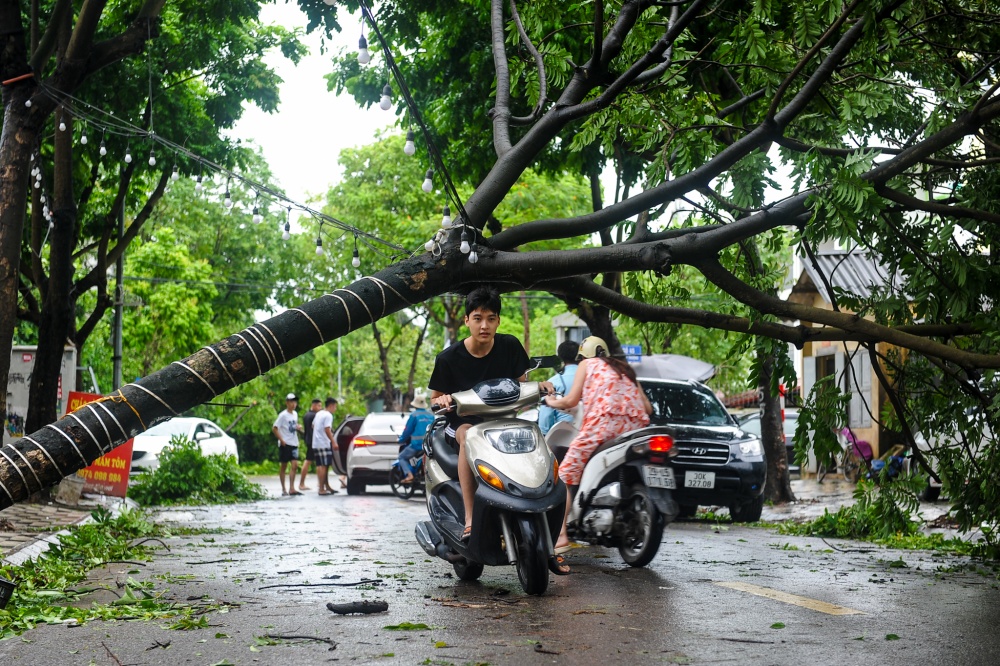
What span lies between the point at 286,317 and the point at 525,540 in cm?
216

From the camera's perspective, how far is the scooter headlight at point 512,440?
7.00m

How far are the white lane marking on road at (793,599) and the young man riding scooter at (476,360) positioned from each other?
1759 mm

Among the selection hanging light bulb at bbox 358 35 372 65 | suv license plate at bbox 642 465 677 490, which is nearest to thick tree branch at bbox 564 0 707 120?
hanging light bulb at bbox 358 35 372 65

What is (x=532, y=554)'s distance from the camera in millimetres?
6684

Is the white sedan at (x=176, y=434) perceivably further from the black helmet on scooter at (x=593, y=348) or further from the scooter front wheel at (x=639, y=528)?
the scooter front wheel at (x=639, y=528)

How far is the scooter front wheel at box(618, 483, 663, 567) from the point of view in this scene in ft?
27.2

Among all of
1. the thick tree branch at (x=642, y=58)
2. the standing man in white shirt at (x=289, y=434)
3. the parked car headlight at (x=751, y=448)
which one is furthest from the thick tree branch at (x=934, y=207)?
the standing man in white shirt at (x=289, y=434)

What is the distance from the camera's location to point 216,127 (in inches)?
762

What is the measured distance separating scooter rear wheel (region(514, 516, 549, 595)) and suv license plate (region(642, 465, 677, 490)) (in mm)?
1930

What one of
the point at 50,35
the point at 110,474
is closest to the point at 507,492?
the point at 50,35

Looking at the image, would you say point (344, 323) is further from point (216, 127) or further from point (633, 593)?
point (216, 127)

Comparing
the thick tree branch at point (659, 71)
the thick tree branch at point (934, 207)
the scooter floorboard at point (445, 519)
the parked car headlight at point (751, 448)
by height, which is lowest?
the scooter floorboard at point (445, 519)

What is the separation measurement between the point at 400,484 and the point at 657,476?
1183cm

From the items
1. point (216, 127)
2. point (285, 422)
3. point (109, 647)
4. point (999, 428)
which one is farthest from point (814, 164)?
point (285, 422)
